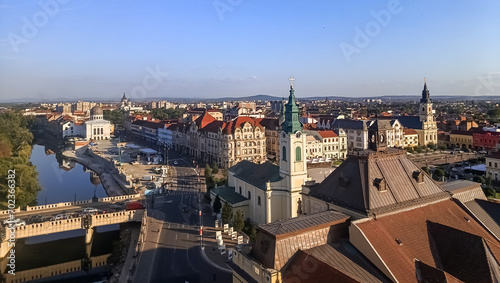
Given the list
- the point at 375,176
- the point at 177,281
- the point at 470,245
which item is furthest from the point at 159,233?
the point at 470,245

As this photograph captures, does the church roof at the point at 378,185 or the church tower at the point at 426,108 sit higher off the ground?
the church tower at the point at 426,108

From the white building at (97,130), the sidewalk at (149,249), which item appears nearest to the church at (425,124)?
the sidewalk at (149,249)

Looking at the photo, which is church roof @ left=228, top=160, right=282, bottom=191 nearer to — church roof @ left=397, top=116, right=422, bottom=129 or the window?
the window

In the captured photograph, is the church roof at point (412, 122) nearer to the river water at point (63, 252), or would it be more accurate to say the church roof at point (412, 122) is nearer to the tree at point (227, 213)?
the tree at point (227, 213)

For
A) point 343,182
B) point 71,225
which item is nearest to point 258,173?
point 343,182

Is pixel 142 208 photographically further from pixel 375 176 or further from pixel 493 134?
pixel 493 134

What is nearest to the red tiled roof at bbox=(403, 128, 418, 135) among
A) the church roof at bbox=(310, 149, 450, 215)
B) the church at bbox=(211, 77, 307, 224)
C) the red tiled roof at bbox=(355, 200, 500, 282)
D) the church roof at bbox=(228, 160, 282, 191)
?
the church roof at bbox=(228, 160, 282, 191)
